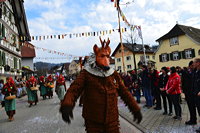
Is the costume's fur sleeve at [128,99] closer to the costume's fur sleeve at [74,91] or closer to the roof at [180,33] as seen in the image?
the costume's fur sleeve at [74,91]

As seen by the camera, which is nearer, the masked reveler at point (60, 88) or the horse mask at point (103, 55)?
the horse mask at point (103, 55)

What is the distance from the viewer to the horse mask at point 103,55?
3.06 meters

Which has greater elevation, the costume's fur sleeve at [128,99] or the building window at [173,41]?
the building window at [173,41]

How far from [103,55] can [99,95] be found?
0.71 metres

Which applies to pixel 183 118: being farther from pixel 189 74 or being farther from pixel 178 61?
pixel 178 61

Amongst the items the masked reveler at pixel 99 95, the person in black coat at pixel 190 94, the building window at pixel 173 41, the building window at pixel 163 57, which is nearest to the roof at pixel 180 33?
the building window at pixel 173 41

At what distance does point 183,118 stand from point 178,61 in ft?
84.0

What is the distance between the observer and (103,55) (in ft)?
A: 10.2

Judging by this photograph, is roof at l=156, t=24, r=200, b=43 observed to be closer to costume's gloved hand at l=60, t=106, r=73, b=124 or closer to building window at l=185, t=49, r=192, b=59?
building window at l=185, t=49, r=192, b=59

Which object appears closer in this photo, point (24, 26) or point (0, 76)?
point (0, 76)

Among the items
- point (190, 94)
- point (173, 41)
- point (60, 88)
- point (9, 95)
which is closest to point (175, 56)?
point (173, 41)

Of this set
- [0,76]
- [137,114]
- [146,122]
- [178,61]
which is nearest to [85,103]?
[137,114]

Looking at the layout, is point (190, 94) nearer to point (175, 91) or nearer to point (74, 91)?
point (175, 91)

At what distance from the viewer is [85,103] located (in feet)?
10.0
